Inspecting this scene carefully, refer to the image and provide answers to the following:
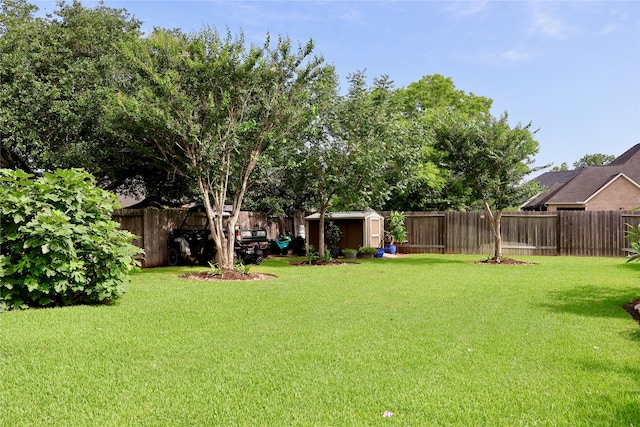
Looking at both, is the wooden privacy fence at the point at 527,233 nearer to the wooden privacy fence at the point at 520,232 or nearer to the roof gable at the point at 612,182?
the wooden privacy fence at the point at 520,232

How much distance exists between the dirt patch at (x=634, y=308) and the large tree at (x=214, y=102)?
774cm

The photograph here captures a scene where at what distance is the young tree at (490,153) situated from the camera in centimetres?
1385

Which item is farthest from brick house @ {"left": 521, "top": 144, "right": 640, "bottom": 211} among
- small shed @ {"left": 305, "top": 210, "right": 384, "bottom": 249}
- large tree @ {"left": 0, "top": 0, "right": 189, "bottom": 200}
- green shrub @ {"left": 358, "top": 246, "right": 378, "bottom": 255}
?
large tree @ {"left": 0, "top": 0, "right": 189, "bottom": 200}

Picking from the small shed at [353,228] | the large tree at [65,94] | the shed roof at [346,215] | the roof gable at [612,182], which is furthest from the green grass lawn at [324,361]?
the roof gable at [612,182]

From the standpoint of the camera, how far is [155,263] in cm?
1339

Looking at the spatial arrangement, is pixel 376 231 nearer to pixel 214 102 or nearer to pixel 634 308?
pixel 214 102

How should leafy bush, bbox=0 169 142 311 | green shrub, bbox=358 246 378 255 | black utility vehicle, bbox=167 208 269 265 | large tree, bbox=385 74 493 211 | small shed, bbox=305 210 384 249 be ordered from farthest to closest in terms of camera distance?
small shed, bbox=305 210 384 249 → green shrub, bbox=358 246 378 255 → large tree, bbox=385 74 493 211 → black utility vehicle, bbox=167 208 269 265 → leafy bush, bbox=0 169 142 311

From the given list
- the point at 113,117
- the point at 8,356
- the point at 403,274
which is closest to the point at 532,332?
the point at 8,356

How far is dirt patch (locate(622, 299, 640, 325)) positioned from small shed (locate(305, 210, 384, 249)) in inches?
422

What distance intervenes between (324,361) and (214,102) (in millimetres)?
8147

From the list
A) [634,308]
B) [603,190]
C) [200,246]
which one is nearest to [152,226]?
[200,246]

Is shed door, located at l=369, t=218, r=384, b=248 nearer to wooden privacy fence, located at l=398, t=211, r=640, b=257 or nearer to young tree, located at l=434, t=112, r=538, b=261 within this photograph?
wooden privacy fence, located at l=398, t=211, r=640, b=257

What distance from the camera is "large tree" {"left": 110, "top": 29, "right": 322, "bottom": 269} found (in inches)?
396

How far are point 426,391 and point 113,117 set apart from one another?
9.40m
